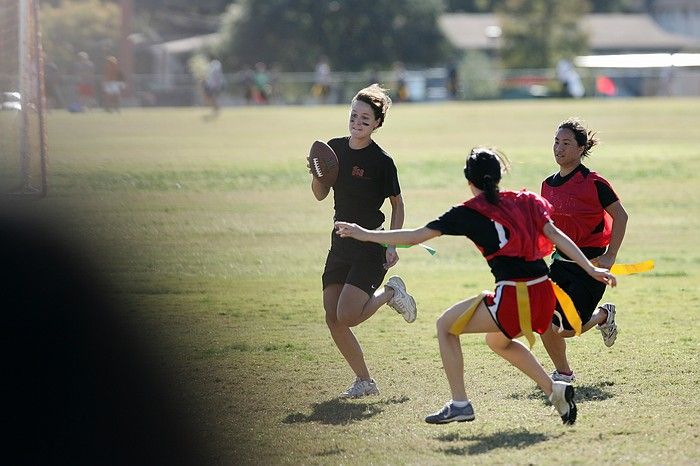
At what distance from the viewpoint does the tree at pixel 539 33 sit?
3167 inches

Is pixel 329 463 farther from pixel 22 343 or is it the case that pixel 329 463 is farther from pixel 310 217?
pixel 310 217

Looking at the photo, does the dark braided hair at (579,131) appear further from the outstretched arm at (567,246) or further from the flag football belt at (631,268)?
the outstretched arm at (567,246)

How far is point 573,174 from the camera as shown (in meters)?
8.85

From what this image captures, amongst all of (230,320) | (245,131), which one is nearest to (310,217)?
(230,320)

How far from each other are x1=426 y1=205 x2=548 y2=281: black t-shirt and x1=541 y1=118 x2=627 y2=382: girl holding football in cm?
158

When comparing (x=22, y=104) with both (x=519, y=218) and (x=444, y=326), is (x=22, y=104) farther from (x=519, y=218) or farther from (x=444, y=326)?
(x=519, y=218)

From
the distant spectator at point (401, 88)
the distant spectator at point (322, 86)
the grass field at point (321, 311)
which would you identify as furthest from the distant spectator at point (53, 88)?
the distant spectator at point (401, 88)

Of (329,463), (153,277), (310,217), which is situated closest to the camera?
(329,463)

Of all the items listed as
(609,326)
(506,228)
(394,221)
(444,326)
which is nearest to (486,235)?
(506,228)

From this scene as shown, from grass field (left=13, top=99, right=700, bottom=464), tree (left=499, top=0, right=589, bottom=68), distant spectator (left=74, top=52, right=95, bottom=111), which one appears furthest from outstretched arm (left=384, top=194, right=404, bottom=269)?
tree (left=499, top=0, right=589, bottom=68)

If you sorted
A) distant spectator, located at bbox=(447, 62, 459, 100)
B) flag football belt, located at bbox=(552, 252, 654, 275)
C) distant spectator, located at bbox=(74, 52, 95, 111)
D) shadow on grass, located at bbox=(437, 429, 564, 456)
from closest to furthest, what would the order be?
shadow on grass, located at bbox=(437, 429, 564, 456), flag football belt, located at bbox=(552, 252, 654, 275), distant spectator, located at bbox=(74, 52, 95, 111), distant spectator, located at bbox=(447, 62, 459, 100)

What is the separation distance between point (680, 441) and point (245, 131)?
32.8 m

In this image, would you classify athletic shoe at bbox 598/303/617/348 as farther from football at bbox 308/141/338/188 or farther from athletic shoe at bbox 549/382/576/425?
football at bbox 308/141/338/188

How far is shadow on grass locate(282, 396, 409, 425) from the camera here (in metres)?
7.78
